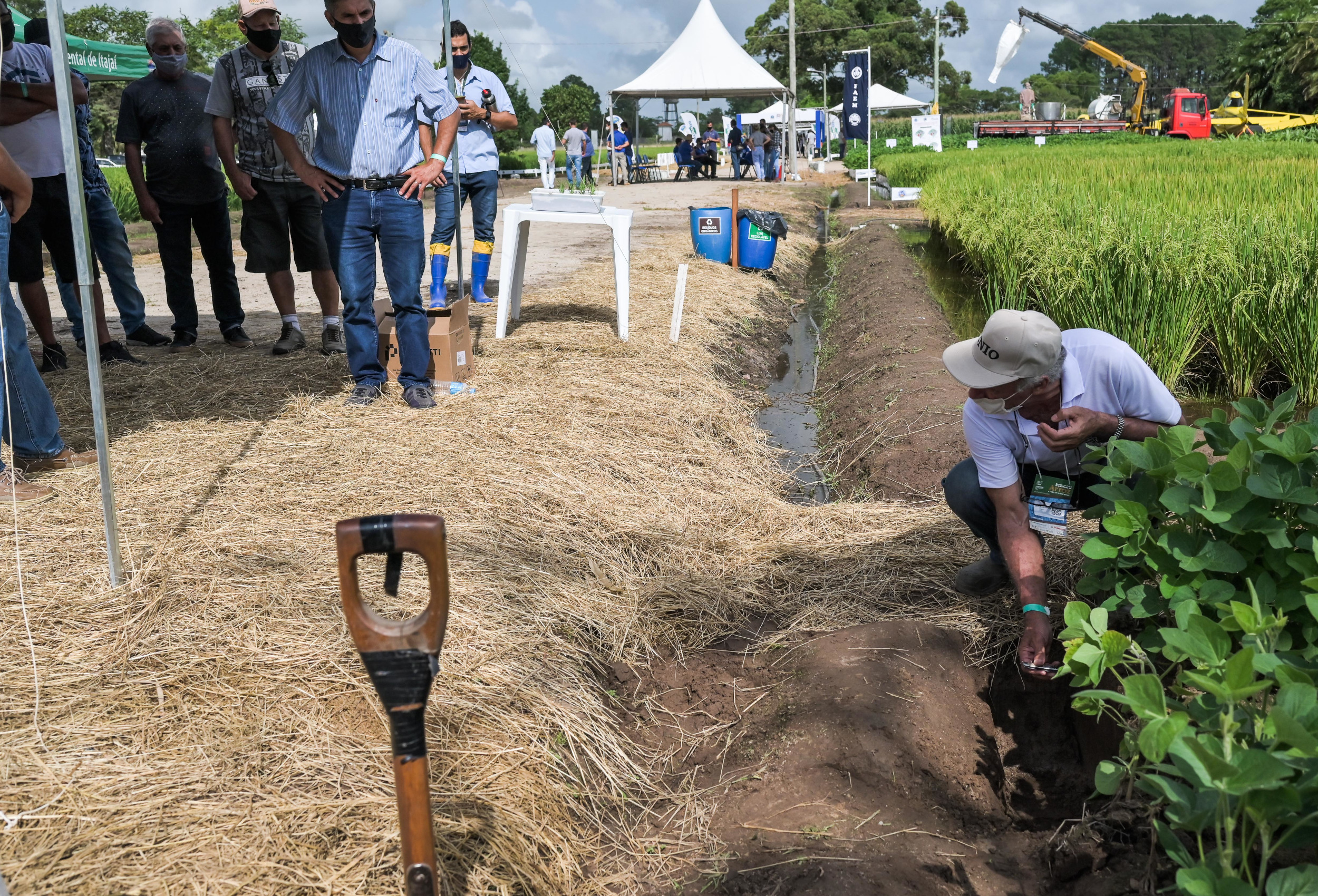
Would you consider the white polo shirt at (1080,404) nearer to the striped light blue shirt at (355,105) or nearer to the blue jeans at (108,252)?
the striped light blue shirt at (355,105)

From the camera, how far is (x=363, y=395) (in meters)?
4.63

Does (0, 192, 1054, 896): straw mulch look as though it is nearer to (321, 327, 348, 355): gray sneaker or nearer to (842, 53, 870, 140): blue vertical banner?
(321, 327, 348, 355): gray sneaker

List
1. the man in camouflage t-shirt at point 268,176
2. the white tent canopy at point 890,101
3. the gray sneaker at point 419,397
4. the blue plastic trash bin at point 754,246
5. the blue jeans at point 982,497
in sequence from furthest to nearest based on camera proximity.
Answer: the white tent canopy at point 890,101, the blue plastic trash bin at point 754,246, the man in camouflage t-shirt at point 268,176, the gray sneaker at point 419,397, the blue jeans at point 982,497

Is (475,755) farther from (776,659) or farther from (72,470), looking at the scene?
(72,470)

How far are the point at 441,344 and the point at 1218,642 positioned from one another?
13.0 feet

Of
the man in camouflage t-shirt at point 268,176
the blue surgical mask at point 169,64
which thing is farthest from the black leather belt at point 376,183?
the blue surgical mask at point 169,64

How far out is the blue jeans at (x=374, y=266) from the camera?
441 centimetres

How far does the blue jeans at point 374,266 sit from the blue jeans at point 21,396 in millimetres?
1281

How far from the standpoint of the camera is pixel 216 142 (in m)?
5.18

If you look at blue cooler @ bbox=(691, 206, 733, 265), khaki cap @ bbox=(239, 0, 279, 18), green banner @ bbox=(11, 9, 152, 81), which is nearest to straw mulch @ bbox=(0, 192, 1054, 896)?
khaki cap @ bbox=(239, 0, 279, 18)

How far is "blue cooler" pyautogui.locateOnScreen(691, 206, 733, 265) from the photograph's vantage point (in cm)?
987

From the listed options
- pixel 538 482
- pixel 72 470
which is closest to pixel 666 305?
pixel 538 482

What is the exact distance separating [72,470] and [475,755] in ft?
7.89

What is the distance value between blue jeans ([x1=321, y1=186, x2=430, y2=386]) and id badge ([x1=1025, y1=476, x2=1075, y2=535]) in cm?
290
